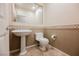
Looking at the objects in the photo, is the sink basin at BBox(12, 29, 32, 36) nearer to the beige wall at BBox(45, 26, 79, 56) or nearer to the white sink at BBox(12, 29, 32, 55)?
the white sink at BBox(12, 29, 32, 55)

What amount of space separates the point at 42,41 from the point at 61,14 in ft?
1.65

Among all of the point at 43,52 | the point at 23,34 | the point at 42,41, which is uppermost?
the point at 23,34

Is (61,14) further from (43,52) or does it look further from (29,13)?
(43,52)

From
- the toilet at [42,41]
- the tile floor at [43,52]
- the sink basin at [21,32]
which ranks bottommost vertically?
the tile floor at [43,52]

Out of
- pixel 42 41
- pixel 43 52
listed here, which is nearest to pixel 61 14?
pixel 42 41

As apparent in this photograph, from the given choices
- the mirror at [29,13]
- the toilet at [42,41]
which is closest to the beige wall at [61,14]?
the mirror at [29,13]

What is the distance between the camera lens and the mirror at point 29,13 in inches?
66.0

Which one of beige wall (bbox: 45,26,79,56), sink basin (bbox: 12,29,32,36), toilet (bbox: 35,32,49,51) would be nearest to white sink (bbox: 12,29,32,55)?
sink basin (bbox: 12,29,32,36)

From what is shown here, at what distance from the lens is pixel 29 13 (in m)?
1.68

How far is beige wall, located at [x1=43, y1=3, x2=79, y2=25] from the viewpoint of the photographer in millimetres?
1623

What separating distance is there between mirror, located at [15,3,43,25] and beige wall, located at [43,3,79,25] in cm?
9

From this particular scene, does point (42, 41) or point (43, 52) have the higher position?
point (42, 41)

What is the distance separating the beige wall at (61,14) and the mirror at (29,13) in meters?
Result: 0.09

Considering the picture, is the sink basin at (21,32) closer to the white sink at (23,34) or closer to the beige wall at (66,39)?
the white sink at (23,34)
